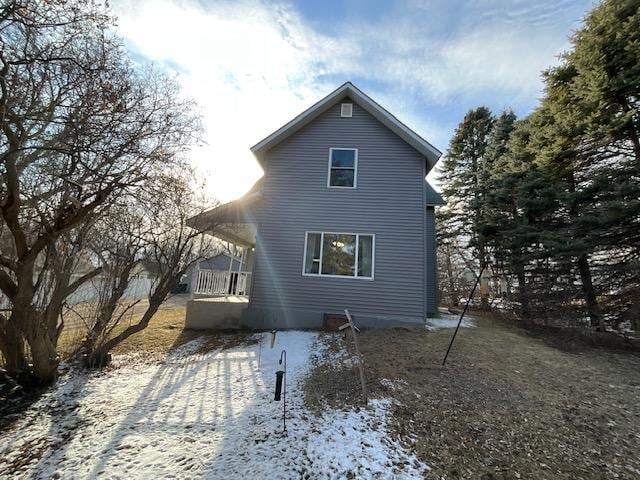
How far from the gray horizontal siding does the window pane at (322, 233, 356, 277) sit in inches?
10.7

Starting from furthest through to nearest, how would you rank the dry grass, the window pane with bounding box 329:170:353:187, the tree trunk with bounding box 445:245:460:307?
the tree trunk with bounding box 445:245:460:307 < the window pane with bounding box 329:170:353:187 < the dry grass

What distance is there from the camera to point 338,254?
9227 millimetres

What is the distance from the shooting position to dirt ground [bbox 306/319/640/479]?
10.1ft

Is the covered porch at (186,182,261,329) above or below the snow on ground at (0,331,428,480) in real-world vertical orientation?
above

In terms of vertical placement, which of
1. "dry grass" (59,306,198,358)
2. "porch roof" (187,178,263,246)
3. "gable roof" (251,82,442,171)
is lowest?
"dry grass" (59,306,198,358)

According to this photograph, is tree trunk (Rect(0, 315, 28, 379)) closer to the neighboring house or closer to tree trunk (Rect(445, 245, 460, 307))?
the neighboring house

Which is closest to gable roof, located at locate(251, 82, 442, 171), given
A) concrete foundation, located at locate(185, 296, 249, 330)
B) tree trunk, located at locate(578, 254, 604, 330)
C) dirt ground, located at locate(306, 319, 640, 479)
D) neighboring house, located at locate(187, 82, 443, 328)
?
neighboring house, located at locate(187, 82, 443, 328)

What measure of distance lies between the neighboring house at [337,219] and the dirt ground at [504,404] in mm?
2102

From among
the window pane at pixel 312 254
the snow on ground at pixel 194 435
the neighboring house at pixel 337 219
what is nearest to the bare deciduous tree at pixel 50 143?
the snow on ground at pixel 194 435

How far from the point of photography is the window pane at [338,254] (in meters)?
9.10

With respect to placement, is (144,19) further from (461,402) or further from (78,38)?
(461,402)

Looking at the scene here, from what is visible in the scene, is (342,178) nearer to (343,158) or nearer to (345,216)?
(343,158)

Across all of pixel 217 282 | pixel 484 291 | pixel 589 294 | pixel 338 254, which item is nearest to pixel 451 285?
pixel 484 291

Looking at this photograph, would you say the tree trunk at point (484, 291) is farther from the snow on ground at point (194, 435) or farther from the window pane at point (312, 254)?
the snow on ground at point (194, 435)
